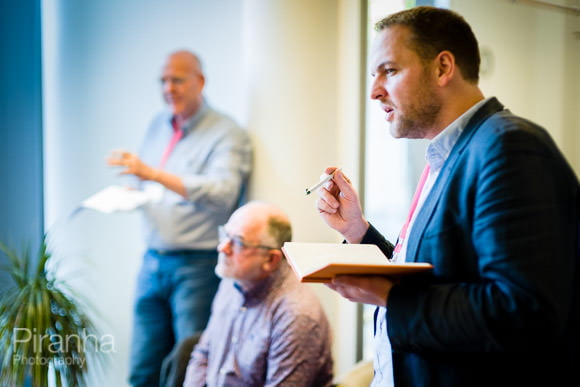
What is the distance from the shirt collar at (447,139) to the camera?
1085 mm

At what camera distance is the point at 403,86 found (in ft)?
3.67

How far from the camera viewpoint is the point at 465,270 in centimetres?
100

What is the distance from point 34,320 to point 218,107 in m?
1.44

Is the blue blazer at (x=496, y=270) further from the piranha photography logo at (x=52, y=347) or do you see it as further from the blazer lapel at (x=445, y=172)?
the piranha photography logo at (x=52, y=347)

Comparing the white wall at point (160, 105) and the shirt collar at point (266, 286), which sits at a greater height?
the white wall at point (160, 105)

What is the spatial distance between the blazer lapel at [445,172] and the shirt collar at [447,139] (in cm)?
2

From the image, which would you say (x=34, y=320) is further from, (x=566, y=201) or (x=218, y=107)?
(x=566, y=201)

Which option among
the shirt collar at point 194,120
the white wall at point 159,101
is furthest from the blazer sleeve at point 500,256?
the shirt collar at point 194,120

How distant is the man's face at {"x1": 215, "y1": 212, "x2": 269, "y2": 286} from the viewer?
211 centimetres

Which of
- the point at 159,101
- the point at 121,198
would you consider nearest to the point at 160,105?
the point at 159,101

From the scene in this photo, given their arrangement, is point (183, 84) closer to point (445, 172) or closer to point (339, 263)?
point (445, 172)

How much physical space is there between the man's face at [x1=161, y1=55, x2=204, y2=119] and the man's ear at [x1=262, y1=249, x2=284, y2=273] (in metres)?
1.22

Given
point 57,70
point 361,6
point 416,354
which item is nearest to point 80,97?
point 57,70

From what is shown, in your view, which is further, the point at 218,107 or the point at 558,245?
the point at 218,107
